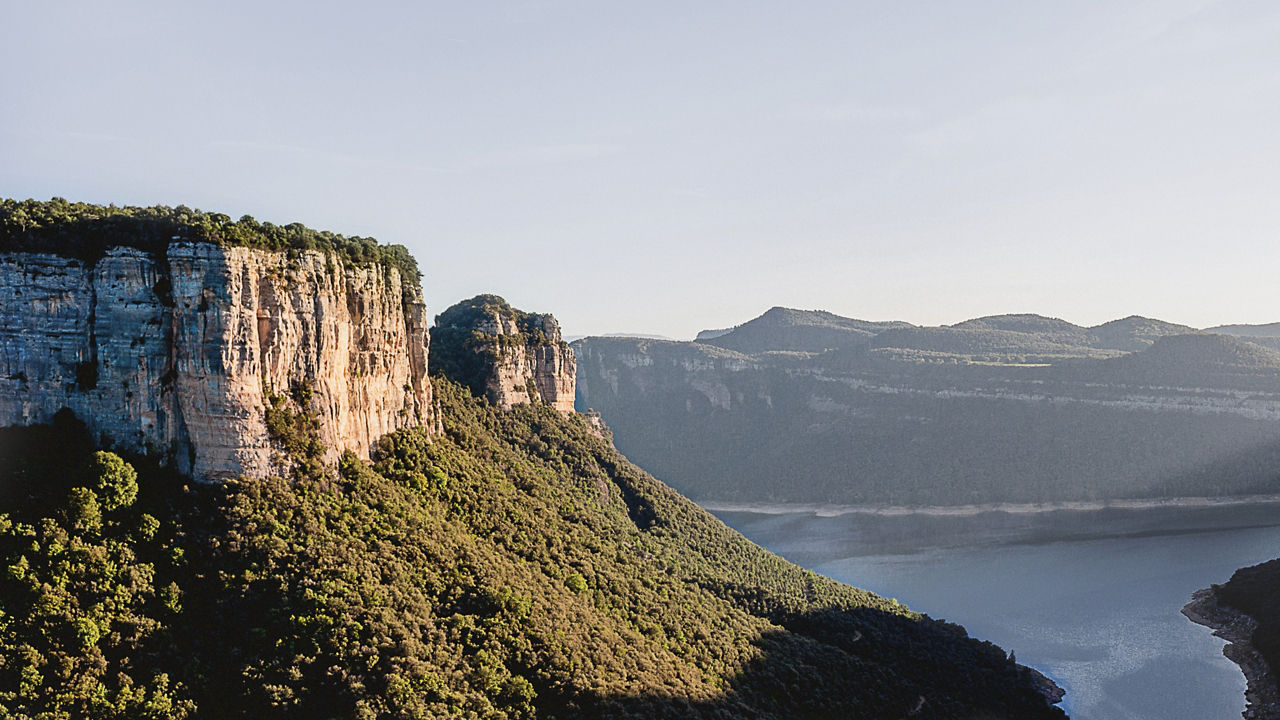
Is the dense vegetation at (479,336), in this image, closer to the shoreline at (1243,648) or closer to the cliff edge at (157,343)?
the cliff edge at (157,343)

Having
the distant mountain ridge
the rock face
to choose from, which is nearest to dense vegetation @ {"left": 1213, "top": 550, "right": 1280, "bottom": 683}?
the distant mountain ridge

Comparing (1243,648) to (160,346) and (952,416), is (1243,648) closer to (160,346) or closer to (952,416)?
(952,416)

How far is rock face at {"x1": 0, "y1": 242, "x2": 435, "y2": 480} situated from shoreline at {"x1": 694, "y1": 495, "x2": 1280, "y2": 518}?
116493 millimetres

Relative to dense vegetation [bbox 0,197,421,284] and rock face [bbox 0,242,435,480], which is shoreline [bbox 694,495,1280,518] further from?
dense vegetation [bbox 0,197,421,284]

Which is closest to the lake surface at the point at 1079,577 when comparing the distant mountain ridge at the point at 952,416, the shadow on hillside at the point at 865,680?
the shadow on hillside at the point at 865,680

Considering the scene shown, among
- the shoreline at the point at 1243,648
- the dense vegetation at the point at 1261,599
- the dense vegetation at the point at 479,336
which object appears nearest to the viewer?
the shoreline at the point at 1243,648

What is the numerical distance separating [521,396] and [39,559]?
3867 centimetres

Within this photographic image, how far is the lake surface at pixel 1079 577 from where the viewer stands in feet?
203

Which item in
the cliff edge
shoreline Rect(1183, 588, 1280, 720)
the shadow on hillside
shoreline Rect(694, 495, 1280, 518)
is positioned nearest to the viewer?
the cliff edge

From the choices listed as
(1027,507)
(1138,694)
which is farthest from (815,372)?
(1138,694)

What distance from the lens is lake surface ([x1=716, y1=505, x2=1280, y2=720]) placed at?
203 feet

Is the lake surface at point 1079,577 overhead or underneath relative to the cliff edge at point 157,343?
underneath

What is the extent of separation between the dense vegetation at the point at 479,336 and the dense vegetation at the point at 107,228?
2655cm

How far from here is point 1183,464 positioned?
12756 cm
